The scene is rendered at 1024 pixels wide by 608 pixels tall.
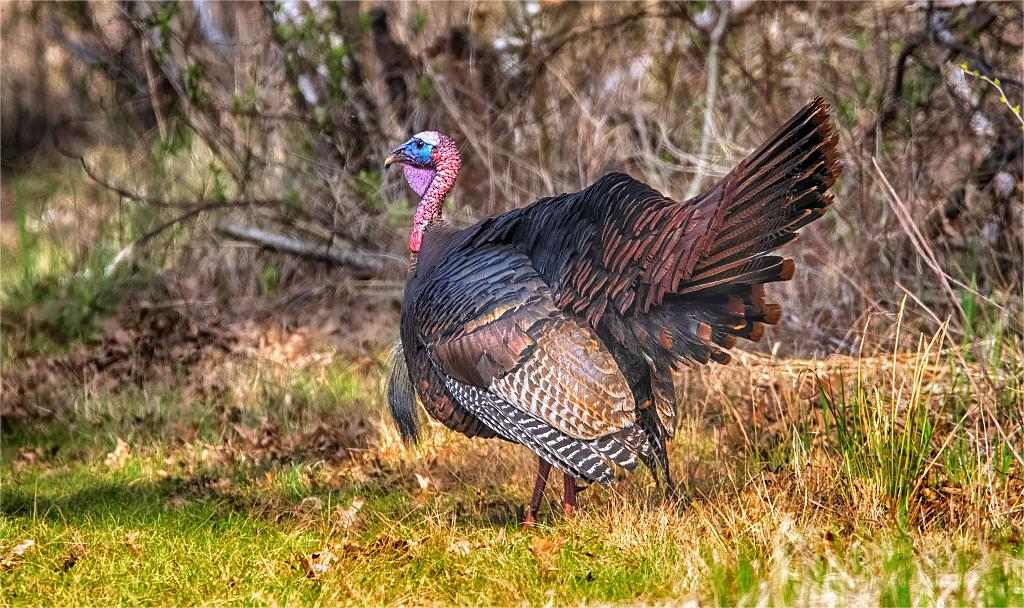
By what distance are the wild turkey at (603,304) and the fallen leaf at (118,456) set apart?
6.05 ft

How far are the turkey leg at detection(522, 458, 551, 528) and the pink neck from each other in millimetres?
1065

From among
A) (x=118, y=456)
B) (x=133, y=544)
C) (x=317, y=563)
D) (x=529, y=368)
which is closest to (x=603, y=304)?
(x=529, y=368)

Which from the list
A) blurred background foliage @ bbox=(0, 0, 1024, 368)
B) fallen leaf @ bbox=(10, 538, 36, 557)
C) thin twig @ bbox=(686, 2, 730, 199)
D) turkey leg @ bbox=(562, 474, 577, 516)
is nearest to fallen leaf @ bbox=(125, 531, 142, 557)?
fallen leaf @ bbox=(10, 538, 36, 557)

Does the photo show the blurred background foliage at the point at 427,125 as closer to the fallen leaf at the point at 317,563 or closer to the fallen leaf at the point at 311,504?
the fallen leaf at the point at 311,504

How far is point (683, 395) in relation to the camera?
620 cm

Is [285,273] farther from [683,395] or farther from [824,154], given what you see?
[824,154]

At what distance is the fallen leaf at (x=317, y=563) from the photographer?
3984mm

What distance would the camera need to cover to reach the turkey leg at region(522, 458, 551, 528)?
4.66 meters

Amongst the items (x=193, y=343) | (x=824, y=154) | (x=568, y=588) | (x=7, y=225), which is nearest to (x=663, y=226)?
(x=824, y=154)

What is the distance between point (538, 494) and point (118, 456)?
236cm

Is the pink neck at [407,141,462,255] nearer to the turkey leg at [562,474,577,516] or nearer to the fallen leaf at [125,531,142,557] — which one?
the turkey leg at [562,474,577,516]

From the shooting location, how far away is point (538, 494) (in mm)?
4742

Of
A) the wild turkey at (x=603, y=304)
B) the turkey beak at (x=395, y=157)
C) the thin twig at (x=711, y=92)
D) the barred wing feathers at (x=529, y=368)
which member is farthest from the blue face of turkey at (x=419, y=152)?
the thin twig at (x=711, y=92)

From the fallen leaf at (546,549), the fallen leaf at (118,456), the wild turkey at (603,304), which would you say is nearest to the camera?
the wild turkey at (603,304)
